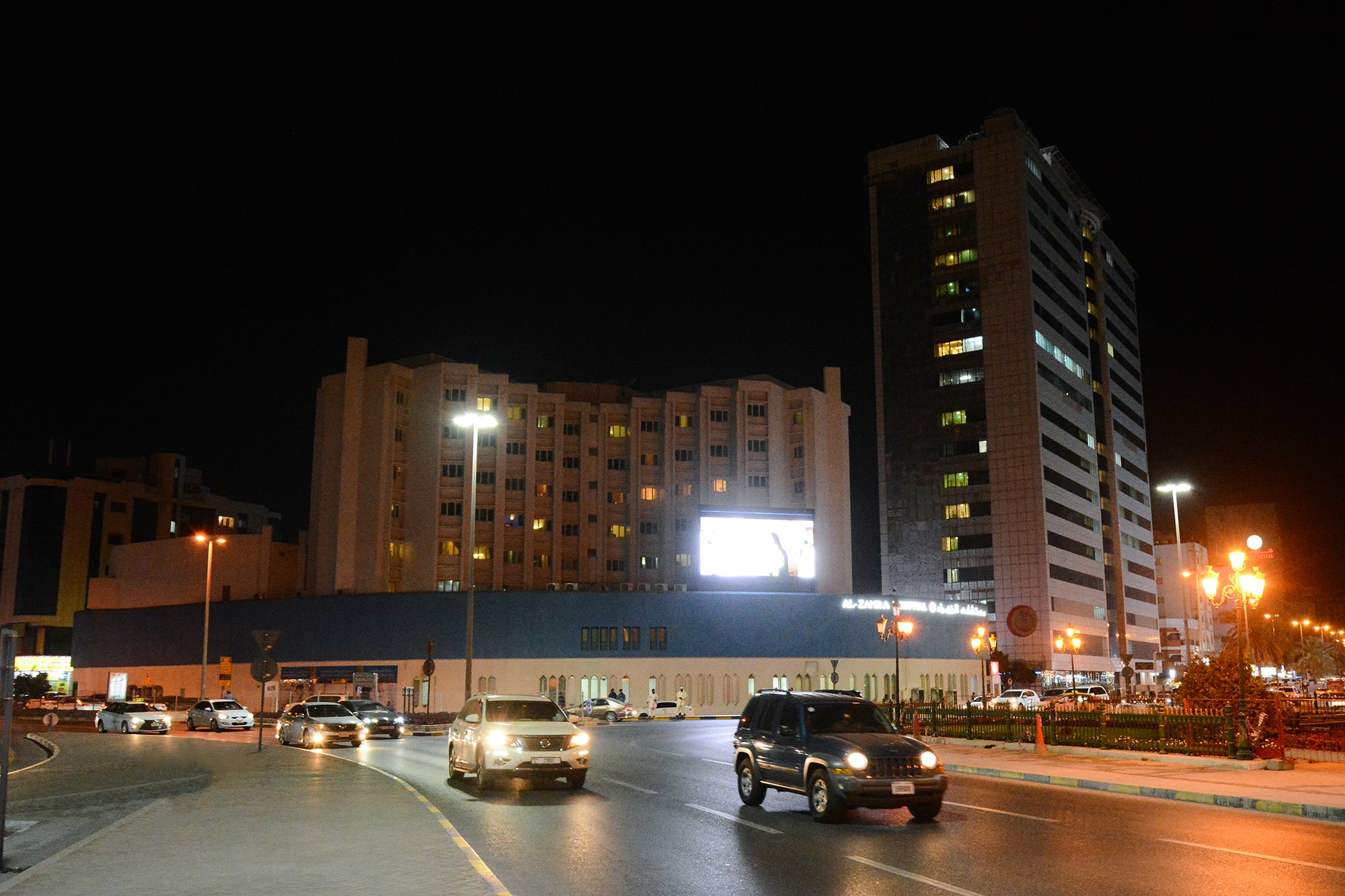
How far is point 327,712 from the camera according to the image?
117 feet

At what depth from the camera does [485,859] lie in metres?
11.5

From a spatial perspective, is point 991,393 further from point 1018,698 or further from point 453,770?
point 453,770

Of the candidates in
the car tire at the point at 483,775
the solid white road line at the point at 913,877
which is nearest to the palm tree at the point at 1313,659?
the car tire at the point at 483,775

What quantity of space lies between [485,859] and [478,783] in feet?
25.9

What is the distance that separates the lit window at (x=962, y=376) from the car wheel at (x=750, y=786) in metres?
107

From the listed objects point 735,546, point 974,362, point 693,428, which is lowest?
point 735,546

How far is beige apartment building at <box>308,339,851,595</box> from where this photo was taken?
8800 cm

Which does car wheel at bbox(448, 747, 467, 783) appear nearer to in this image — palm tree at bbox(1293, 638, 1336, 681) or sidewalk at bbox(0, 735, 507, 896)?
sidewalk at bbox(0, 735, 507, 896)

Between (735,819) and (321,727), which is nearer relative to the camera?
(735,819)

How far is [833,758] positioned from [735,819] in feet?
5.58

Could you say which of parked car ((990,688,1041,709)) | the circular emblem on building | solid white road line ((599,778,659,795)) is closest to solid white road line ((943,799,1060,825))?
solid white road line ((599,778,659,795))

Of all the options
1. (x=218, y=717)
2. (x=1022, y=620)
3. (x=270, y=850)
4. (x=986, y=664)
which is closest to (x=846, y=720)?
(x=270, y=850)

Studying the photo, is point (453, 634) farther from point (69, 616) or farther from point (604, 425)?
point (69, 616)

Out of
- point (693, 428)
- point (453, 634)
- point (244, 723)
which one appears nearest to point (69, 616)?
point (453, 634)
